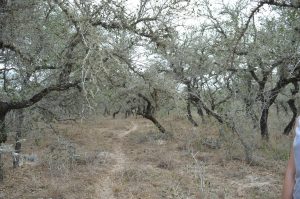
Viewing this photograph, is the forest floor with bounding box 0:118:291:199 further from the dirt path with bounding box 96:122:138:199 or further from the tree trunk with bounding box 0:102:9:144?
the tree trunk with bounding box 0:102:9:144

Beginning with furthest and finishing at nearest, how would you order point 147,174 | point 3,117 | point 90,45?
point 147,174 < point 3,117 < point 90,45

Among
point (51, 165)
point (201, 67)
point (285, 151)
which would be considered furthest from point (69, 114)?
point (201, 67)

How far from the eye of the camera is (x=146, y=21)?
789 cm

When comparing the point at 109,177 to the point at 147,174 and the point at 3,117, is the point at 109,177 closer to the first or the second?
the point at 147,174

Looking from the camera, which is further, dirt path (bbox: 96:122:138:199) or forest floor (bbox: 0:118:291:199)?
dirt path (bbox: 96:122:138:199)

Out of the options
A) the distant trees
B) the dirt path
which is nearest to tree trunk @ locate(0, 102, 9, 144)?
the distant trees

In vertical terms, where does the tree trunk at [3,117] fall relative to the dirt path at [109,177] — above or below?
above

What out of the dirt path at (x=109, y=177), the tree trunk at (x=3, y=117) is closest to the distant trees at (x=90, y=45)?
the tree trunk at (x=3, y=117)

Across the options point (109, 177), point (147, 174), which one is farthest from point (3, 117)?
point (147, 174)

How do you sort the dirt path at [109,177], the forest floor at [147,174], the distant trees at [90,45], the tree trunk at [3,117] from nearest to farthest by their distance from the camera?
the distant trees at [90,45], the tree trunk at [3,117], the forest floor at [147,174], the dirt path at [109,177]

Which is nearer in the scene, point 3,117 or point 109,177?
point 3,117

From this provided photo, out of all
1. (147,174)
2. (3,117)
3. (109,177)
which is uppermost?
(3,117)

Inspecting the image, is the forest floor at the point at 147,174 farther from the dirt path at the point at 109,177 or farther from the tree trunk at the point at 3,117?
the tree trunk at the point at 3,117

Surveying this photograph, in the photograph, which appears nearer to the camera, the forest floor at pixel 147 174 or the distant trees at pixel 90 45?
the distant trees at pixel 90 45
